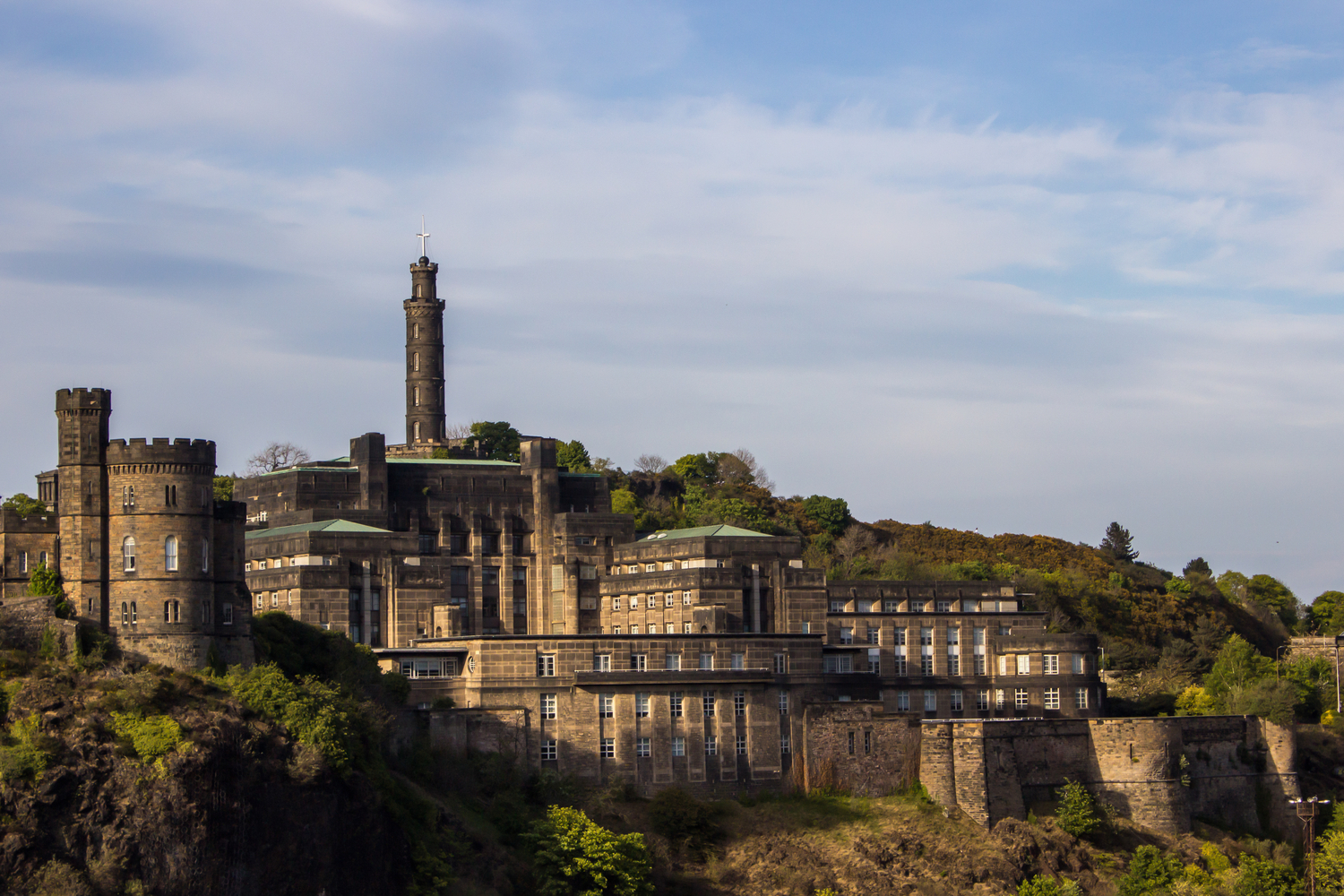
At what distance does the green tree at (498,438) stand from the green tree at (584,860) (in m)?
75.3

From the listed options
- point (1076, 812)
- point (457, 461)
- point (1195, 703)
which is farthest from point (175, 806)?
point (1195, 703)

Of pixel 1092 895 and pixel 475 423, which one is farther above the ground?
pixel 475 423

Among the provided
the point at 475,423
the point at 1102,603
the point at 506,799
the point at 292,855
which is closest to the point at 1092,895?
the point at 506,799

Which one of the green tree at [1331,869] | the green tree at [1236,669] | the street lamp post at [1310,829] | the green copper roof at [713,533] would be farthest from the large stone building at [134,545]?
the green tree at [1236,669]

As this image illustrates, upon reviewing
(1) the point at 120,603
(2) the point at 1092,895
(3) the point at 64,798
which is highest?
(1) the point at 120,603

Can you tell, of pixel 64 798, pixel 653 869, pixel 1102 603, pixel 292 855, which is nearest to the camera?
pixel 64 798

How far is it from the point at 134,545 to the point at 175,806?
570 inches

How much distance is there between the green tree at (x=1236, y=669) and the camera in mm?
137000

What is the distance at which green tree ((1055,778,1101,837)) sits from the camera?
354 feet

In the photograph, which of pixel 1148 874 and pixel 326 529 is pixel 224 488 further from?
pixel 1148 874

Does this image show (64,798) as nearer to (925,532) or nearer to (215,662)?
(215,662)

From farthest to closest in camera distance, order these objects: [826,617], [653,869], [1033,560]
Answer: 1. [1033,560]
2. [826,617]
3. [653,869]

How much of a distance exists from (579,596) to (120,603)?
155ft

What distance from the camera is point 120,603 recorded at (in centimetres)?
8994
